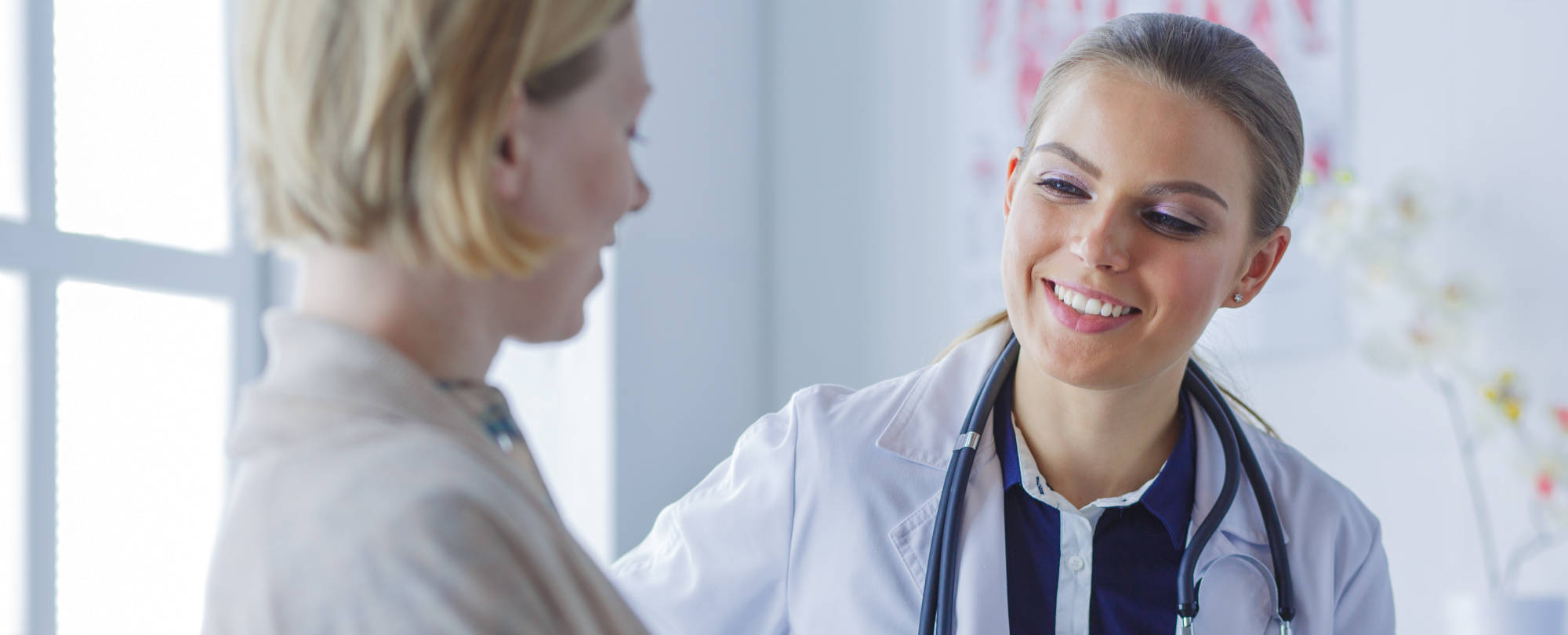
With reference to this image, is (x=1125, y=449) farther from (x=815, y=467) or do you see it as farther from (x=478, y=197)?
(x=478, y=197)

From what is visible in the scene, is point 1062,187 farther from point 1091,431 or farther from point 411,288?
point 411,288

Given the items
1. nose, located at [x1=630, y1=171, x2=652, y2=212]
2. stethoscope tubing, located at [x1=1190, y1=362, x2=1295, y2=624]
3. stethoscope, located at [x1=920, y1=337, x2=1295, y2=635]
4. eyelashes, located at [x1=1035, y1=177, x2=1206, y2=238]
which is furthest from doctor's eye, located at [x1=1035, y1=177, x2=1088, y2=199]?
nose, located at [x1=630, y1=171, x2=652, y2=212]

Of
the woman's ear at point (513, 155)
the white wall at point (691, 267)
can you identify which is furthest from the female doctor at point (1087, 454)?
the white wall at point (691, 267)

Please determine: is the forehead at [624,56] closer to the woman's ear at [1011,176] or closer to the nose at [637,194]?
the nose at [637,194]

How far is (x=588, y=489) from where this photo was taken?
2.73m

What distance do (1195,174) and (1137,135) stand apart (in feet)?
0.23

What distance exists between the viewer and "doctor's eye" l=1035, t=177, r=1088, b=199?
1365mm

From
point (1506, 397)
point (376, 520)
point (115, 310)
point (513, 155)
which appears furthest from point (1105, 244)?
point (115, 310)

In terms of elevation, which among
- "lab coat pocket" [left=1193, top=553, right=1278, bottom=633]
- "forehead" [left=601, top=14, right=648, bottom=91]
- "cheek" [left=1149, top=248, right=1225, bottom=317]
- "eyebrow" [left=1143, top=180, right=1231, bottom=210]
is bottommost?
"lab coat pocket" [left=1193, top=553, right=1278, bottom=633]

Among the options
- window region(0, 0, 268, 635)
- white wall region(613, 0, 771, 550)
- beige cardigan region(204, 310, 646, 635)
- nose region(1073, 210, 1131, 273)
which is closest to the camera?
beige cardigan region(204, 310, 646, 635)

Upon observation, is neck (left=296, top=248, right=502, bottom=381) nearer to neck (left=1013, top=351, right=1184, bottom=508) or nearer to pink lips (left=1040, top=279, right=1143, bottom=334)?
pink lips (left=1040, top=279, right=1143, bottom=334)

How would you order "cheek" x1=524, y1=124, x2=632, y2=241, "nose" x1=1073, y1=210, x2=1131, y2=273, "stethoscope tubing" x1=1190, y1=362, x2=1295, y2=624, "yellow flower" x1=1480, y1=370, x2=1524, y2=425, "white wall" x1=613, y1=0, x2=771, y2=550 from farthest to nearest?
"white wall" x1=613, y1=0, x2=771, y2=550
"yellow flower" x1=1480, y1=370, x2=1524, y2=425
"stethoscope tubing" x1=1190, y1=362, x2=1295, y2=624
"nose" x1=1073, y1=210, x2=1131, y2=273
"cheek" x1=524, y1=124, x2=632, y2=241

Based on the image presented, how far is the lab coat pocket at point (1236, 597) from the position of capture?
4.61ft

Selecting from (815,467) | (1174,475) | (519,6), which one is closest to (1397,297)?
(1174,475)
